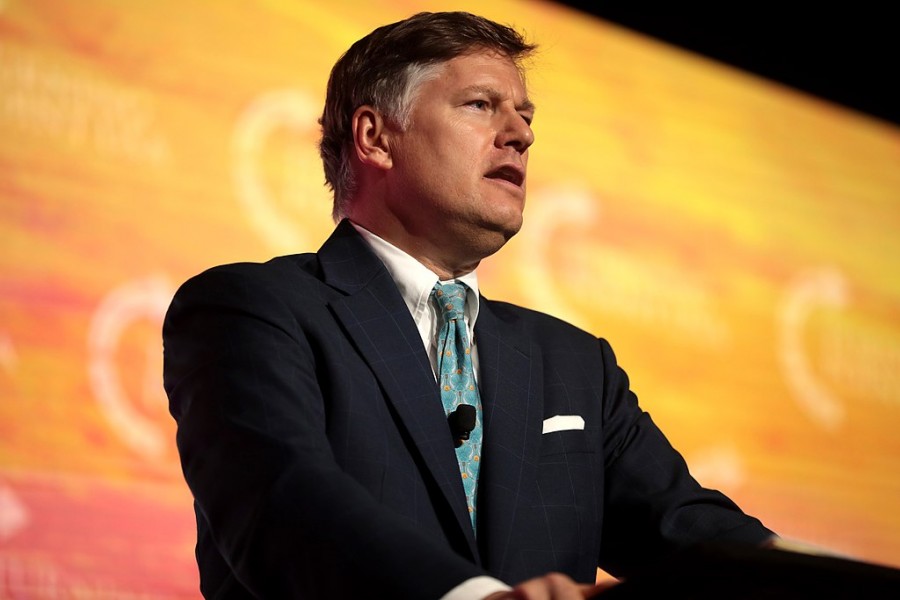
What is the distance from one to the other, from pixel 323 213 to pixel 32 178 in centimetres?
76

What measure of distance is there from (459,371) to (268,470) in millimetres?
563

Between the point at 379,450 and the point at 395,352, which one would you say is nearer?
the point at 379,450

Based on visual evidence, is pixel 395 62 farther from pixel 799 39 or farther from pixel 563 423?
pixel 799 39

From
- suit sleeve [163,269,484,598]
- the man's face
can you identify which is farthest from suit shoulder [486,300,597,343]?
suit sleeve [163,269,484,598]

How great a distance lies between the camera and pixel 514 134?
2254 mm

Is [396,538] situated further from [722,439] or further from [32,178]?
[722,439]

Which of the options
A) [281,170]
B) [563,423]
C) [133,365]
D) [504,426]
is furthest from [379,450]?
[281,170]

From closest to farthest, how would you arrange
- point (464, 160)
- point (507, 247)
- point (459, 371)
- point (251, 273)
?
point (251, 273), point (459, 371), point (464, 160), point (507, 247)

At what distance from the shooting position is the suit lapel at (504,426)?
181cm

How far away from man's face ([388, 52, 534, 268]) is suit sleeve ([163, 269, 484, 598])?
0.47m

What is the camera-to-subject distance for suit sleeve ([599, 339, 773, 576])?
196 cm

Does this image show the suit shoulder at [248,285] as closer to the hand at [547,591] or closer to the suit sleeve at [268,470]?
the suit sleeve at [268,470]

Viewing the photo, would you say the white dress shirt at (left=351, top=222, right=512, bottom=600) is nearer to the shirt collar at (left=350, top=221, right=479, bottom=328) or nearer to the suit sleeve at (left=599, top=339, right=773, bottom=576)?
A: the shirt collar at (left=350, top=221, right=479, bottom=328)

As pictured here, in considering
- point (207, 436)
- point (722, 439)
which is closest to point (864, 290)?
point (722, 439)
